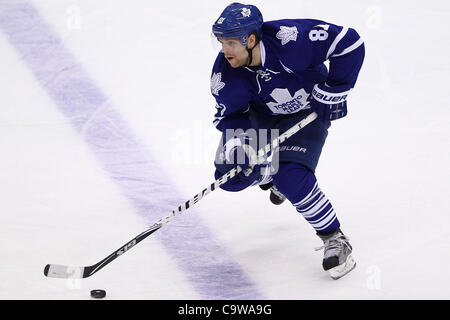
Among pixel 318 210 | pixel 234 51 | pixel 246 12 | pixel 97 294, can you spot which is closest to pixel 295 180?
pixel 318 210

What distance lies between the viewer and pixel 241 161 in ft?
10.6

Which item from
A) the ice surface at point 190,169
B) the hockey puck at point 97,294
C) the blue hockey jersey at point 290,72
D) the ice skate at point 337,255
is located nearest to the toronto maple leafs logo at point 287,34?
the blue hockey jersey at point 290,72

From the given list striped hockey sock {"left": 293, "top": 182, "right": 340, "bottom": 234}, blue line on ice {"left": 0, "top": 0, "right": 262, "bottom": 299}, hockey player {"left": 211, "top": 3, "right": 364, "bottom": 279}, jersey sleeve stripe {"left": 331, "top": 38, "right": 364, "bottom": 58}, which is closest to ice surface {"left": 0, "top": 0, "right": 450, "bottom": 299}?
blue line on ice {"left": 0, "top": 0, "right": 262, "bottom": 299}

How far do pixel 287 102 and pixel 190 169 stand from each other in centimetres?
93

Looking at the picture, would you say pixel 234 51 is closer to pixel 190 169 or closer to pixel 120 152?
pixel 190 169

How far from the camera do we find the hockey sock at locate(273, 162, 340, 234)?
320 cm

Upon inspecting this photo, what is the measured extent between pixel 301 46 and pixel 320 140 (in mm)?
414

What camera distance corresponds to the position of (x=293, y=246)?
11.5 ft

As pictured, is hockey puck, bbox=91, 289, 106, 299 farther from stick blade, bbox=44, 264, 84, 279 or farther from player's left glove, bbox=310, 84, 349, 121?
player's left glove, bbox=310, 84, 349, 121

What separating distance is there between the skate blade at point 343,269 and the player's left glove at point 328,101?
1.81ft

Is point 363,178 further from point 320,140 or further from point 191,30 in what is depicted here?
point 191,30
